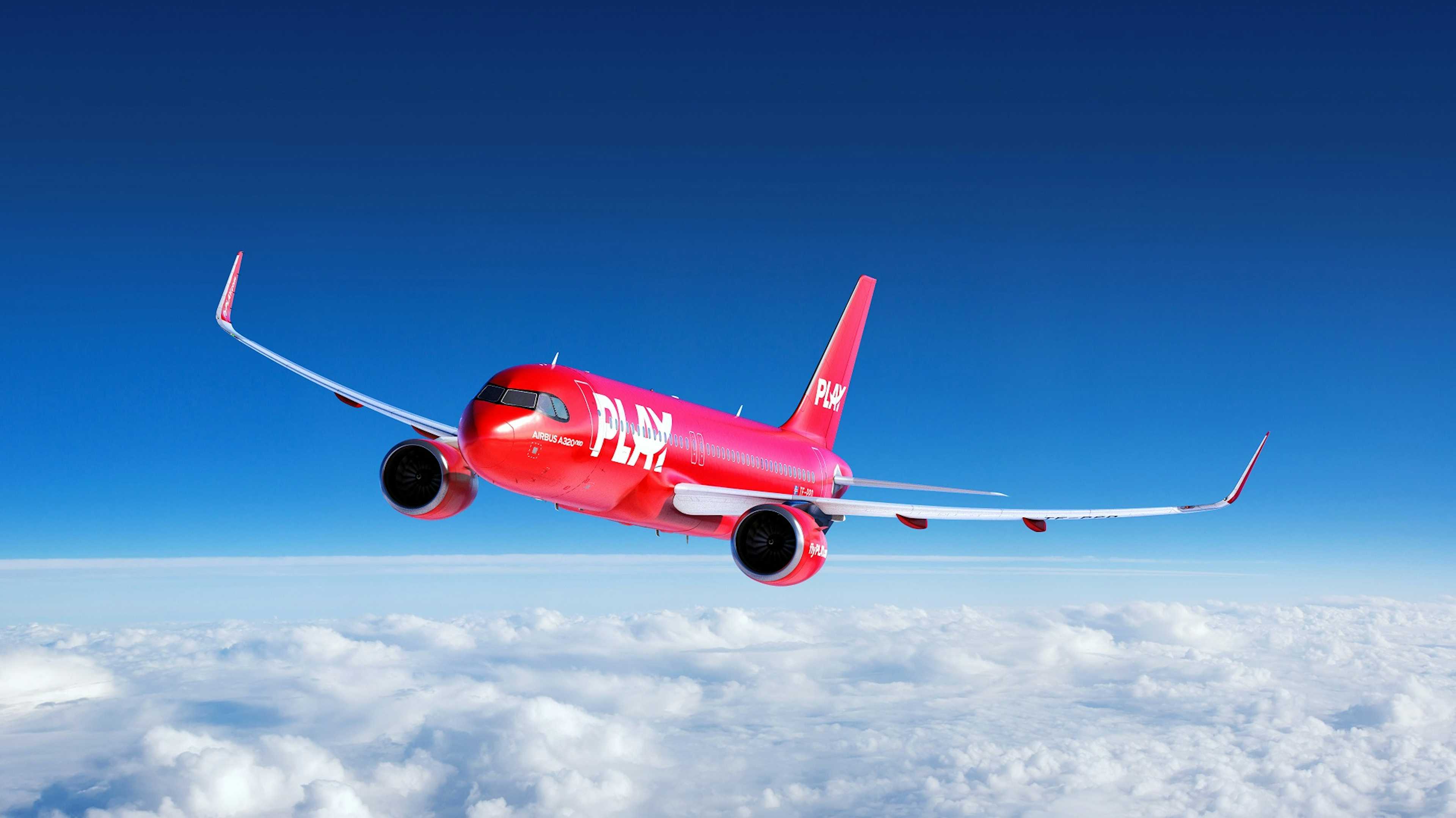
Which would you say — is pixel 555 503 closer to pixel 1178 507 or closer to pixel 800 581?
pixel 800 581

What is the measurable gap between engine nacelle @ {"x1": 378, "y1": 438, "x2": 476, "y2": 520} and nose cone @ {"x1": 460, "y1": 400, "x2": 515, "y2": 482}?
230 centimetres

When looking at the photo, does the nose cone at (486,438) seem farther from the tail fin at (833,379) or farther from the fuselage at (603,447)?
the tail fin at (833,379)

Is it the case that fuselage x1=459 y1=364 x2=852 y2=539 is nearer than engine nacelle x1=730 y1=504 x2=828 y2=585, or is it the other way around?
fuselage x1=459 y1=364 x2=852 y2=539

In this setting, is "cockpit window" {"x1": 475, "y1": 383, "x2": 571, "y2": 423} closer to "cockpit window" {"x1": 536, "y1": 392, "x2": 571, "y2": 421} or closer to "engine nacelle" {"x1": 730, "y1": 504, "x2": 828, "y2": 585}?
"cockpit window" {"x1": 536, "y1": 392, "x2": 571, "y2": 421}

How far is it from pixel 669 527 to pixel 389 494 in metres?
9.66

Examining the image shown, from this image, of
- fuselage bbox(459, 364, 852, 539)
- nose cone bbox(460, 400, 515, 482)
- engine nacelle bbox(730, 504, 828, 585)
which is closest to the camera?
nose cone bbox(460, 400, 515, 482)

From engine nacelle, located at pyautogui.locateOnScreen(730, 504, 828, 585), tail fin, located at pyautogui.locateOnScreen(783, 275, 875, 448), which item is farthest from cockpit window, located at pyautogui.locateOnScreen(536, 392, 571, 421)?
tail fin, located at pyautogui.locateOnScreen(783, 275, 875, 448)

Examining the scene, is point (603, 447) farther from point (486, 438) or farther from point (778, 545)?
point (778, 545)

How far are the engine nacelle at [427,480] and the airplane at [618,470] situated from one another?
0.04 meters

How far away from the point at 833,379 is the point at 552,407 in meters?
28.4

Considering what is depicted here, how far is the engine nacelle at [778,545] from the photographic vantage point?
2852cm

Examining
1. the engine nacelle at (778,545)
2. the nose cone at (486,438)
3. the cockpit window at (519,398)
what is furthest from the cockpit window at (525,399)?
the engine nacelle at (778,545)

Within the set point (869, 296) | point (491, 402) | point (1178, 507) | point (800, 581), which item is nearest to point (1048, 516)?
point (1178, 507)

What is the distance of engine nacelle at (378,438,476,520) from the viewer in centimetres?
2869
